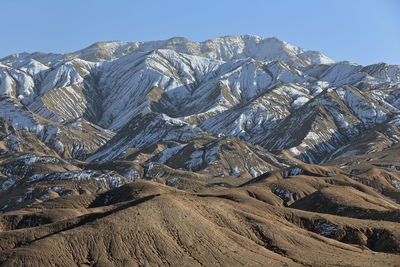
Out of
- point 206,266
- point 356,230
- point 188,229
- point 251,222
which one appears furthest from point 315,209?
point 206,266

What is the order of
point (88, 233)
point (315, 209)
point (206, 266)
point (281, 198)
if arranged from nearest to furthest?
point (206, 266) < point (88, 233) < point (315, 209) < point (281, 198)

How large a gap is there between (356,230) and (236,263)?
36.6m

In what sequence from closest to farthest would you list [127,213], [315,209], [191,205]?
[127,213] < [191,205] < [315,209]

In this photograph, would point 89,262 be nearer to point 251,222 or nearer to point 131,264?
point 131,264

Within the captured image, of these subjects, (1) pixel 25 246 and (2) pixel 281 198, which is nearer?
(1) pixel 25 246

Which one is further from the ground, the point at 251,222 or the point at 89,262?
the point at 251,222

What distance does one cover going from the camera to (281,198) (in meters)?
180

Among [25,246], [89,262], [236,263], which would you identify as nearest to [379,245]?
[236,263]

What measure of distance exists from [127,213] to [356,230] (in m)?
45.5

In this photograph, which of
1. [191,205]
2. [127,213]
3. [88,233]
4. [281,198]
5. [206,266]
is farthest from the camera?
[281,198]

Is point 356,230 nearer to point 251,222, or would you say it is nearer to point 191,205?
point 251,222

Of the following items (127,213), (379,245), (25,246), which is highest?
(379,245)

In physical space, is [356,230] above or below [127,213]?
above

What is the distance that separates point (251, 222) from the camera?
404 ft
